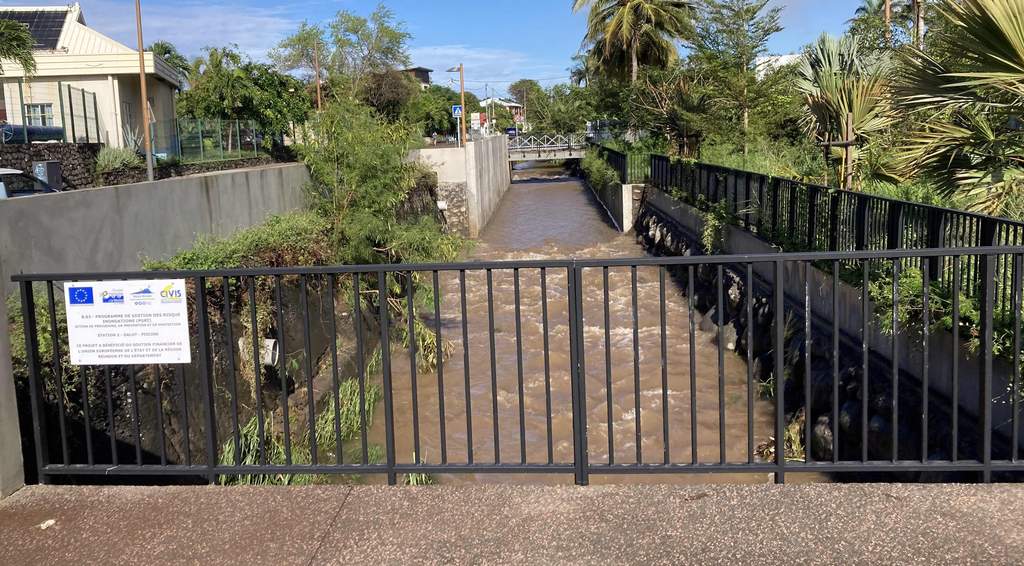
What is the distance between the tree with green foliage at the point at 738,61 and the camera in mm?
29328

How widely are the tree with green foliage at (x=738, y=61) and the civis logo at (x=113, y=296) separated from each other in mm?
25939

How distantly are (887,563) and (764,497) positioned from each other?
0.81 m

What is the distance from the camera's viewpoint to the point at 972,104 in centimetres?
844

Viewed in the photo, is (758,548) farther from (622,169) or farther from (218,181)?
(622,169)

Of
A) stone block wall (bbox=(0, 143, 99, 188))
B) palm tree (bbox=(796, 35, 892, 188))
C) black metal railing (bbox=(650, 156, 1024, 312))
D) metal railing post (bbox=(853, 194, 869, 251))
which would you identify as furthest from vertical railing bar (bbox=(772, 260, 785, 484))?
stone block wall (bbox=(0, 143, 99, 188))

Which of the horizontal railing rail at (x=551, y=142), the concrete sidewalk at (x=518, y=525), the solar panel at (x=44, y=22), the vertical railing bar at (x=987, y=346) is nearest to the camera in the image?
the concrete sidewalk at (x=518, y=525)

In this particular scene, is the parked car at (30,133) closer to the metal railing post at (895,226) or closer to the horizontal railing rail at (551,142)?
the metal railing post at (895,226)

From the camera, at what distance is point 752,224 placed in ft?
53.5

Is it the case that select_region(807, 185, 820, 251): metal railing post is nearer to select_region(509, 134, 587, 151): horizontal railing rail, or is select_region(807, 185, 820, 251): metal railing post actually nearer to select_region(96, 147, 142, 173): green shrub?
select_region(96, 147, 142, 173): green shrub

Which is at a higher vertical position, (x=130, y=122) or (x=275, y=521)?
(x=130, y=122)

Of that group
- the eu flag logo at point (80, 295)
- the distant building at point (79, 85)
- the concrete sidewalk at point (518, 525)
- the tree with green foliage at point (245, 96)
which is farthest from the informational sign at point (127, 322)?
the tree with green foliage at point (245, 96)

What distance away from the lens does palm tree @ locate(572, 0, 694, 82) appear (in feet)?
157

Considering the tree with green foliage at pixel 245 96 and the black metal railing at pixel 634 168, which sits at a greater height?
the tree with green foliage at pixel 245 96

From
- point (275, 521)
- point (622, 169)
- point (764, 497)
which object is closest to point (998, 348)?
point (764, 497)
